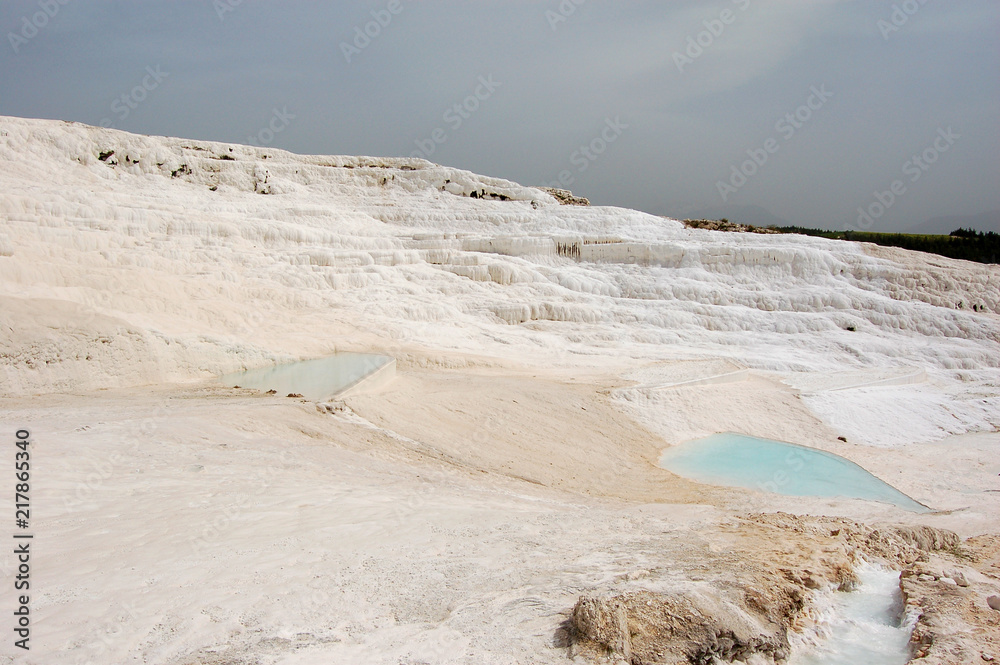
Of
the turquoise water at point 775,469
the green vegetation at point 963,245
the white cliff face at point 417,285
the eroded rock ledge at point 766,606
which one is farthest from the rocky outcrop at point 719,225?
the eroded rock ledge at point 766,606

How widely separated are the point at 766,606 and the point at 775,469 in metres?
7.23

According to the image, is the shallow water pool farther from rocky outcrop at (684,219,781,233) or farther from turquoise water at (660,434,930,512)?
rocky outcrop at (684,219,781,233)

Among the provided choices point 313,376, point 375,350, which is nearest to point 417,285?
point 375,350

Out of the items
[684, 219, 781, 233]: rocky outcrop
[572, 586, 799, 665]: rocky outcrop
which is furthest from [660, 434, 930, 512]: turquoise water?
[684, 219, 781, 233]: rocky outcrop

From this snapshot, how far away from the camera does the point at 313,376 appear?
36.3 feet

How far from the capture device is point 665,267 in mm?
23484

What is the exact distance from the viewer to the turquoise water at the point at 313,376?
395 inches

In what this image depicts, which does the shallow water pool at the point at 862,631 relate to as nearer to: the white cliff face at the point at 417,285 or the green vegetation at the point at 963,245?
the white cliff face at the point at 417,285

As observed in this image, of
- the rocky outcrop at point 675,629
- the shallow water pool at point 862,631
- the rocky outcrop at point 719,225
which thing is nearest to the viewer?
the rocky outcrop at point 675,629

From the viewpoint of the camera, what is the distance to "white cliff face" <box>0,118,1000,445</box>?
453 inches

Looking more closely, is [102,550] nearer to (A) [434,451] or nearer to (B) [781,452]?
(A) [434,451]

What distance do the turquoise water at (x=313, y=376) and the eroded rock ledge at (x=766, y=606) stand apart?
6.32 metres

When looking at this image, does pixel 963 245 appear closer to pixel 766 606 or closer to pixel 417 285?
pixel 417 285

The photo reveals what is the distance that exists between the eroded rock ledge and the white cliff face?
866 centimetres
